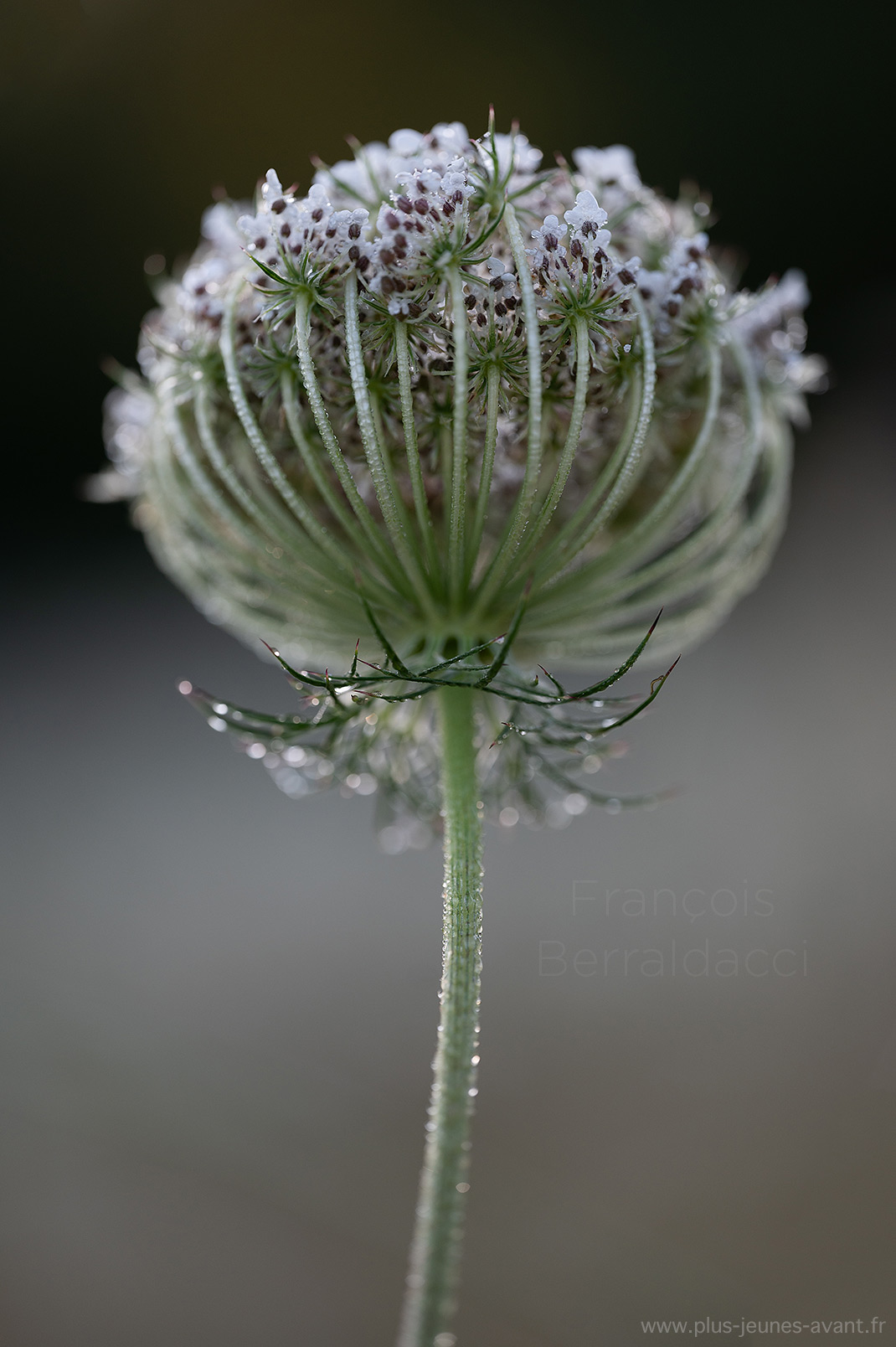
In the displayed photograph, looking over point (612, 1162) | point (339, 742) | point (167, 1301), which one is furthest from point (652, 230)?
point (167, 1301)

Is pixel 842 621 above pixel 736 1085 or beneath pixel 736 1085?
above

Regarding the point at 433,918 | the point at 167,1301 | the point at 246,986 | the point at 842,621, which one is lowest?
the point at 167,1301

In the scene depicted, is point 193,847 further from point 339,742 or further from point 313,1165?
point 339,742

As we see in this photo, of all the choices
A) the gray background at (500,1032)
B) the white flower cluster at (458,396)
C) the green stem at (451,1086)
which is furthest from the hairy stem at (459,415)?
the gray background at (500,1032)

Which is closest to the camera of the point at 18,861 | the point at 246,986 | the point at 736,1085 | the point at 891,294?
the point at 736,1085

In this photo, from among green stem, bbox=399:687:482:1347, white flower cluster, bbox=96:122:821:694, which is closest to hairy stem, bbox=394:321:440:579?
white flower cluster, bbox=96:122:821:694

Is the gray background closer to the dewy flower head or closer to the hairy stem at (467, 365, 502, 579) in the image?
the dewy flower head

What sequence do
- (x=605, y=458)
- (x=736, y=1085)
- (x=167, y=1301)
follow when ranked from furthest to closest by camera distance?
(x=736, y=1085)
(x=167, y=1301)
(x=605, y=458)

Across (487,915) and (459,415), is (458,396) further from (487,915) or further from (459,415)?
(487,915)
